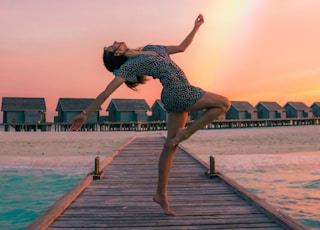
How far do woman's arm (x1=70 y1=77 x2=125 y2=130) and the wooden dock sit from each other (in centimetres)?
117

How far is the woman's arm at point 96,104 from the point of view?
2328 mm

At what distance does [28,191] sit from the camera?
9.98m

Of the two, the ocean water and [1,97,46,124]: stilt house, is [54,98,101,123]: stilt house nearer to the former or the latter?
[1,97,46,124]: stilt house

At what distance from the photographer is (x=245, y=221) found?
10.3 feet

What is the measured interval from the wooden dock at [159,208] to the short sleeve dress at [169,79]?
3.96 feet

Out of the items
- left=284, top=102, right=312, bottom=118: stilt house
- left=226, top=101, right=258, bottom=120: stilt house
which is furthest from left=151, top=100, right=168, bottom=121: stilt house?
left=284, top=102, right=312, bottom=118: stilt house

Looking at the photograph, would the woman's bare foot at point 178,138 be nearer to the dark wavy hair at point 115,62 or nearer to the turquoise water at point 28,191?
the dark wavy hair at point 115,62

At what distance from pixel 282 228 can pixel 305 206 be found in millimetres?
5267

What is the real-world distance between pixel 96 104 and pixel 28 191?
8.76 metres

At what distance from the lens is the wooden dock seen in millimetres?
3045

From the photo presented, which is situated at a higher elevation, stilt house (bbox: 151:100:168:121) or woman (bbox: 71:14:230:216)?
stilt house (bbox: 151:100:168:121)

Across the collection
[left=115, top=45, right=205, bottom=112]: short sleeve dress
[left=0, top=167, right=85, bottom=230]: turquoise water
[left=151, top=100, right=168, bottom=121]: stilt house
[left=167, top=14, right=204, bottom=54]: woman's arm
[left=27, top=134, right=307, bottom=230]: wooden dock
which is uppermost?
[left=151, top=100, right=168, bottom=121]: stilt house

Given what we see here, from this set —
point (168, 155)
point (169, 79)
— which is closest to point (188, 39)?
→ point (169, 79)

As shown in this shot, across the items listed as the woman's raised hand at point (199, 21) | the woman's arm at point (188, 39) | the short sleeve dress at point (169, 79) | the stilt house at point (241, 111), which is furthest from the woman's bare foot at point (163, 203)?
the stilt house at point (241, 111)
